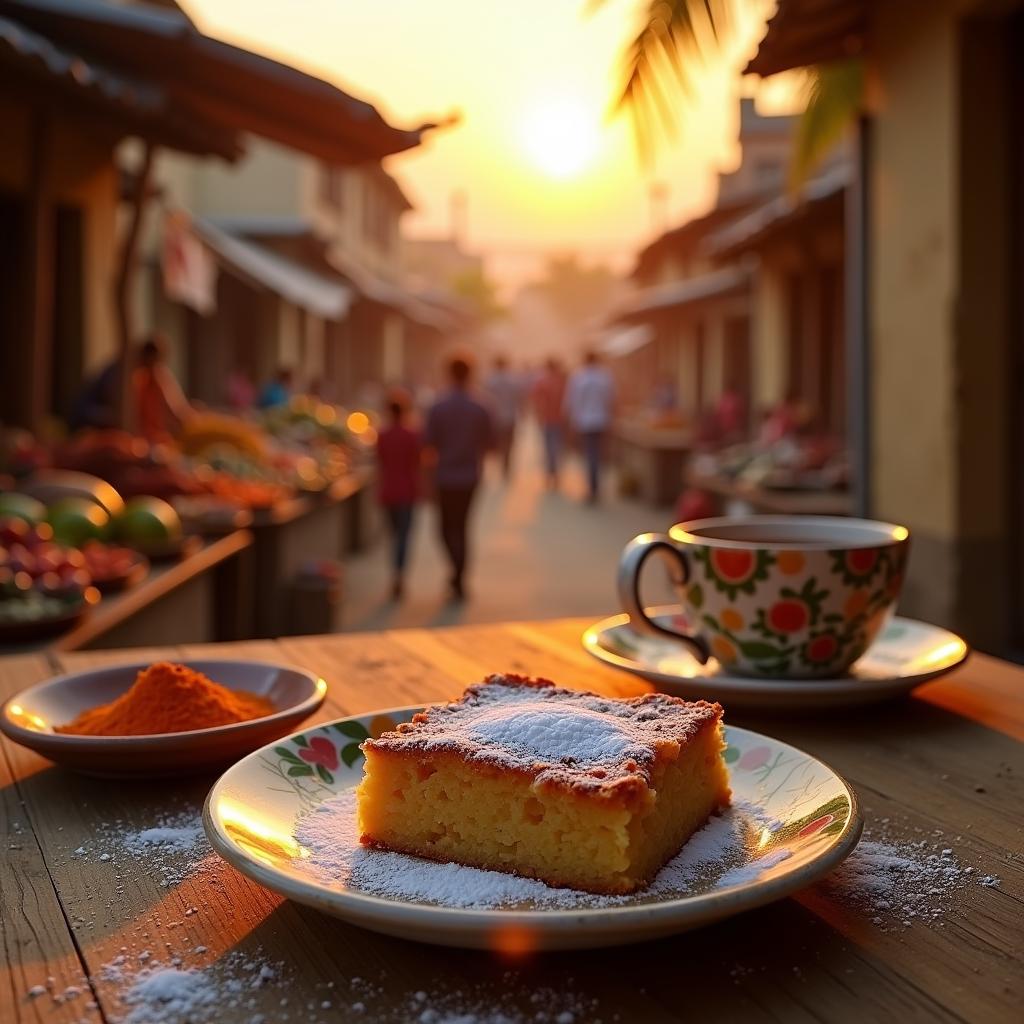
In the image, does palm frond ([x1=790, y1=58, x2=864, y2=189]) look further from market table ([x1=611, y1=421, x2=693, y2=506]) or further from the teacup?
market table ([x1=611, y1=421, x2=693, y2=506])

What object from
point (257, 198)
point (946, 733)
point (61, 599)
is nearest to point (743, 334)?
point (257, 198)

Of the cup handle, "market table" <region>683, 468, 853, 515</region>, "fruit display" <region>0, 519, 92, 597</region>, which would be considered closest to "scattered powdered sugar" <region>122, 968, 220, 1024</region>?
the cup handle

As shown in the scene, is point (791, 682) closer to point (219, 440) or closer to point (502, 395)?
point (219, 440)

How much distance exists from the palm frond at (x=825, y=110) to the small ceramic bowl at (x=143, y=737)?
20.4 feet

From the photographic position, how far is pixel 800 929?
0.95 m

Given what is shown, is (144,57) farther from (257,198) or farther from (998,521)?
(257,198)

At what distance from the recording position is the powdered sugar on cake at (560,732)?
97cm

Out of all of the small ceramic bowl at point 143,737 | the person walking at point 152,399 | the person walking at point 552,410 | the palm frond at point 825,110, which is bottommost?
the small ceramic bowl at point 143,737

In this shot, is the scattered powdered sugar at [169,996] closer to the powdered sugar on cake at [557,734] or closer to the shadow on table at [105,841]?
the shadow on table at [105,841]

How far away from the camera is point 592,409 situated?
1608 cm

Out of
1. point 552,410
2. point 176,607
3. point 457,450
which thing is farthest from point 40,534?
point 552,410

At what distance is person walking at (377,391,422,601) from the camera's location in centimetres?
934

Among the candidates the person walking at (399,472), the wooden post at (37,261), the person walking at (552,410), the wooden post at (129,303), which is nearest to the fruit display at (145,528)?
the wooden post at (37,261)

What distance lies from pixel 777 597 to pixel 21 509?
362 cm
